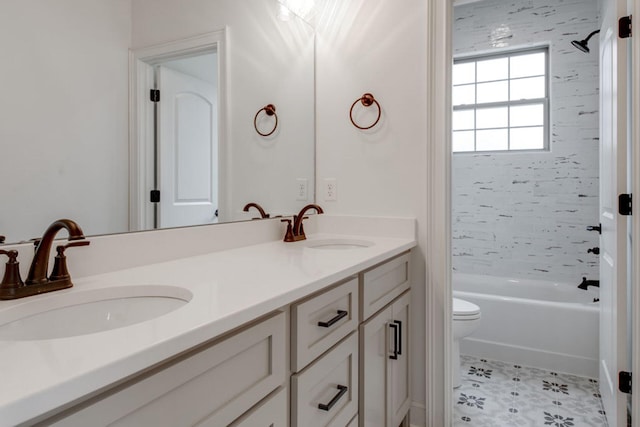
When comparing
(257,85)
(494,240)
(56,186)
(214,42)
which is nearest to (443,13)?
(257,85)

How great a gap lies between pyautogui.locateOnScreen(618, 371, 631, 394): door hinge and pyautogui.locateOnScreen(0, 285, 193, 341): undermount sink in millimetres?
1743

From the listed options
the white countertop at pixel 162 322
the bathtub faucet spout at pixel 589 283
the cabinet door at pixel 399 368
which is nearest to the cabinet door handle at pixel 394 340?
the cabinet door at pixel 399 368

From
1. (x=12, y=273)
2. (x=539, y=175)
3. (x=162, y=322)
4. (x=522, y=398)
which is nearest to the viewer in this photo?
(x=162, y=322)

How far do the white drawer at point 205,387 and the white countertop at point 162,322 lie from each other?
4 centimetres

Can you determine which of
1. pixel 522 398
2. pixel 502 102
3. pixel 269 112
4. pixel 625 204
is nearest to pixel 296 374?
pixel 269 112

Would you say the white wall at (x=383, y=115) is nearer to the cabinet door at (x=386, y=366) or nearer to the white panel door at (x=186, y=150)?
the cabinet door at (x=386, y=366)

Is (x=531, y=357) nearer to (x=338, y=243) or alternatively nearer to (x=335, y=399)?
(x=338, y=243)

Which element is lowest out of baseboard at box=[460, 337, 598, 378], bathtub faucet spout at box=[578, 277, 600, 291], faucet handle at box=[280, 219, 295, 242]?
baseboard at box=[460, 337, 598, 378]

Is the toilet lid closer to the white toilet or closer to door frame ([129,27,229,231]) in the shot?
the white toilet

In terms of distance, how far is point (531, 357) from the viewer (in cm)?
252

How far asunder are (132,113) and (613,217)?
189cm

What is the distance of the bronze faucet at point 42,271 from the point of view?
2.63ft

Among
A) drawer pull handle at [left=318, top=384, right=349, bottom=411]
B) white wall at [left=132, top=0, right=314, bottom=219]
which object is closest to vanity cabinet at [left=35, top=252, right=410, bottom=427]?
drawer pull handle at [left=318, top=384, right=349, bottom=411]

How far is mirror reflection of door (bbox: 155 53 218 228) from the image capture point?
48.7 inches
